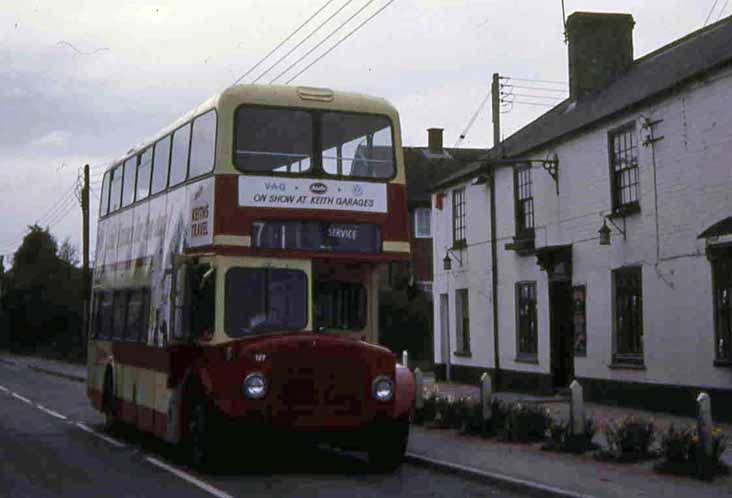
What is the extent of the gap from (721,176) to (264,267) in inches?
387

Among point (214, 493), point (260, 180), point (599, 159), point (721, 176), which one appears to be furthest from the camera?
point (599, 159)

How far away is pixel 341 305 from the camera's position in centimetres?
1491

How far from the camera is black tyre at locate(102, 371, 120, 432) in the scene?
19.4 meters

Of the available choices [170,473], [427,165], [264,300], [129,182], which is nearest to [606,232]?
[129,182]

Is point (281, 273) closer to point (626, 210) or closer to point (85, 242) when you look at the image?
point (626, 210)

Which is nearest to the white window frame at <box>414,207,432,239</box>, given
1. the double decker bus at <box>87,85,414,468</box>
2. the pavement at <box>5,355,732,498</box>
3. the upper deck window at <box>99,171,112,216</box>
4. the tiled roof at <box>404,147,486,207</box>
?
the tiled roof at <box>404,147,486,207</box>

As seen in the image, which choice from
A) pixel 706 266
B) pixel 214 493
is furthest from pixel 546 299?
pixel 214 493

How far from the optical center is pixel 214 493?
11875 mm

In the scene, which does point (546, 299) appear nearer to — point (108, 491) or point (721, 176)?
point (721, 176)

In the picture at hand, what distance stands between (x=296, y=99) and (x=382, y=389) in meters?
3.90

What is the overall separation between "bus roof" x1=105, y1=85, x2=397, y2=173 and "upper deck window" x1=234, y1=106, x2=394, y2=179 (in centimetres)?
10

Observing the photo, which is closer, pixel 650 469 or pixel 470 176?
pixel 650 469

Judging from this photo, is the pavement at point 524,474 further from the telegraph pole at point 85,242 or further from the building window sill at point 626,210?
the telegraph pole at point 85,242

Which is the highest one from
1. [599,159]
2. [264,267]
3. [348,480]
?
[599,159]
